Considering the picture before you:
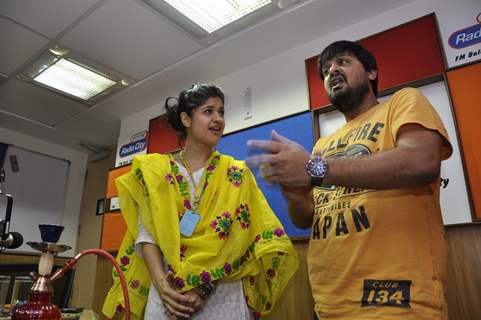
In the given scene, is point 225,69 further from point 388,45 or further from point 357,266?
point 357,266

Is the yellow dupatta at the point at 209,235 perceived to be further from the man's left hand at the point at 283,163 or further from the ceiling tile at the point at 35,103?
the ceiling tile at the point at 35,103

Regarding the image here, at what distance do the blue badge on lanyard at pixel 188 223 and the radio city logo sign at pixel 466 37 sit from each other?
1664 millimetres

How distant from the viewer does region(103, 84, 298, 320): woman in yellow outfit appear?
1.09 metres

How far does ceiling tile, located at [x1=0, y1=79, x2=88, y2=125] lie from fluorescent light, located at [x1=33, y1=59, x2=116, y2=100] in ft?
0.62

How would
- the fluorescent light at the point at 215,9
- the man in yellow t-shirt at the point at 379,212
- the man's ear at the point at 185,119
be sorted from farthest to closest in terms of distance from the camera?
the fluorescent light at the point at 215,9, the man's ear at the point at 185,119, the man in yellow t-shirt at the point at 379,212

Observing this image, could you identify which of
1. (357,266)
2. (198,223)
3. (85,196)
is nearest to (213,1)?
(198,223)

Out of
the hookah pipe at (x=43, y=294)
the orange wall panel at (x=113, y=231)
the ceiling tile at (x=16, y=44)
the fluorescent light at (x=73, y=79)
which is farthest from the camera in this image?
the orange wall panel at (x=113, y=231)

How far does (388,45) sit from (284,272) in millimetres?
1534

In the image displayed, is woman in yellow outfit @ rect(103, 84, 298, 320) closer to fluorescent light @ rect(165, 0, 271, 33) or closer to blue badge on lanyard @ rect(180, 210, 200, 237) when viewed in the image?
blue badge on lanyard @ rect(180, 210, 200, 237)

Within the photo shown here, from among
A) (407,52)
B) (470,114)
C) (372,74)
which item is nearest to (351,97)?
(372,74)

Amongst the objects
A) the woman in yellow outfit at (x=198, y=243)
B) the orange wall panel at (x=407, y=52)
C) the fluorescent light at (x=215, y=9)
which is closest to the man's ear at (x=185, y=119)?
the woman in yellow outfit at (x=198, y=243)

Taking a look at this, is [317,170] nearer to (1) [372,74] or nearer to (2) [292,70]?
(1) [372,74]

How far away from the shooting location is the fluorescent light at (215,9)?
2.16 m

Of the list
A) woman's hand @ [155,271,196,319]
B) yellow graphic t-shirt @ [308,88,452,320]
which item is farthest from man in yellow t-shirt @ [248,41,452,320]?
woman's hand @ [155,271,196,319]
